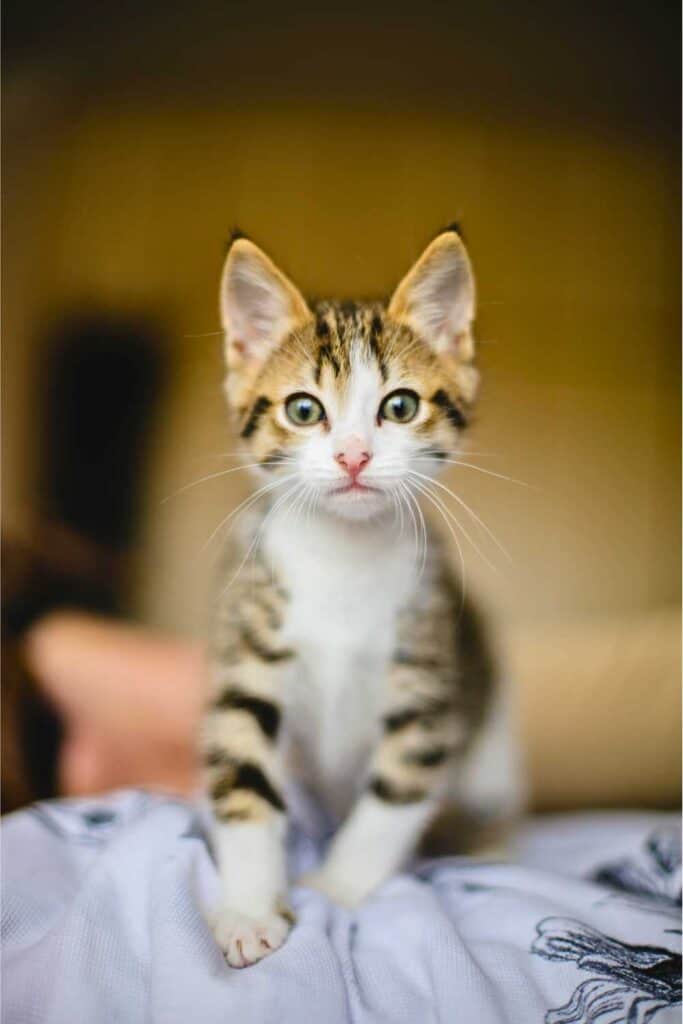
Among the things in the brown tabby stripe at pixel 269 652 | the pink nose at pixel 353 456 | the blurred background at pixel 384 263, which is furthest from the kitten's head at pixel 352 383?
the blurred background at pixel 384 263

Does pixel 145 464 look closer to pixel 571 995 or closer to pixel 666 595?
pixel 666 595

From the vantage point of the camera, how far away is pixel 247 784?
69 cm

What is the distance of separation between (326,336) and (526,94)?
1554 mm

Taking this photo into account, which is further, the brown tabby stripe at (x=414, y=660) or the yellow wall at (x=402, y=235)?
the yellow wall at (x=402, y=235)

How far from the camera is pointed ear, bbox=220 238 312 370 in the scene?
1.75 ft

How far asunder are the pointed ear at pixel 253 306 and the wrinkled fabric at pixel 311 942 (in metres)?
0.43

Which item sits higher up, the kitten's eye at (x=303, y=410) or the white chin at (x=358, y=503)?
the kitten's eye at (x=303, y=410)

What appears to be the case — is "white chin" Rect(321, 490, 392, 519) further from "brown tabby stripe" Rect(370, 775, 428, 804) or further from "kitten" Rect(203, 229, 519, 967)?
"brown tabby stripe" Rect(370, 775, 428, 804)

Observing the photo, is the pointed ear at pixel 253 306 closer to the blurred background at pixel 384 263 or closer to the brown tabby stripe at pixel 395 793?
the brown tabby stripe at pixel 395 793

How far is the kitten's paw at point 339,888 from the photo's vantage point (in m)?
0.67

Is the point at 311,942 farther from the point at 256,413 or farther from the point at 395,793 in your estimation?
the point at 256,413

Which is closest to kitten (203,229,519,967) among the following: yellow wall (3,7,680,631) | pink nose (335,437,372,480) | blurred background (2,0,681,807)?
pink nose (335,437,372,480)

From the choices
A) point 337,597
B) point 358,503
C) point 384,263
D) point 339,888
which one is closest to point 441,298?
point 358,503

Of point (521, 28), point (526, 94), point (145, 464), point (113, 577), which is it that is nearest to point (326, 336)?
point (113, 577)
